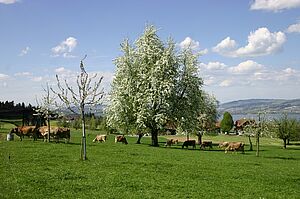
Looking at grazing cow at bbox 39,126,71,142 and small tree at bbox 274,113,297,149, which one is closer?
grazing cow at bbox 39,126,71,142

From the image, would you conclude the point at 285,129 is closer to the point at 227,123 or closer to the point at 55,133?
the point at 227,123

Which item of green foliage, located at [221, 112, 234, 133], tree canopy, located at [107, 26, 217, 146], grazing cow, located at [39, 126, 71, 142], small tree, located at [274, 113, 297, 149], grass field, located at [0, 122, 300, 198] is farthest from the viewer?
green foliage, located at [221, 112, 234, 133]

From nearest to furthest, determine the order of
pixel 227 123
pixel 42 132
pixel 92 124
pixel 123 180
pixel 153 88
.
Result: pixel 123 180
pixel 42 132
pixel 153 88
pixel 92 124
pixel 227 123

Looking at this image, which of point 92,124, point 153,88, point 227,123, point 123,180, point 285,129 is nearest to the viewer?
point 123,180

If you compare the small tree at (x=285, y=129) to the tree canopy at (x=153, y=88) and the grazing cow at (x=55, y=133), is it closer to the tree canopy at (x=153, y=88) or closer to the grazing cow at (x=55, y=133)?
the tree canopy at (x=153, y=88)

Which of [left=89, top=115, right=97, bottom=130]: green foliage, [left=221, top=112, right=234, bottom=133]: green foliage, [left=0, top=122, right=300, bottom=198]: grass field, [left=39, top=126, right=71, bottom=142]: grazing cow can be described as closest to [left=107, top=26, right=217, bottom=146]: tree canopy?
[left=39, top=126, right=71, bottom=142]: grazing cow

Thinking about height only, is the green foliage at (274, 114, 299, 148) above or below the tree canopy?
below

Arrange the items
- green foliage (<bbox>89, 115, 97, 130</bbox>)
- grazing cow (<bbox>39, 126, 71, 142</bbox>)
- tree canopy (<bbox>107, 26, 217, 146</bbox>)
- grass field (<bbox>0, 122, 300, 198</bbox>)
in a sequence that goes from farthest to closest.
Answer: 1. green foliage (<bbox>89, 115, 97, 130</bbox>)
2. tree canopy (<bbox>107, 26, 217, 146</bbox>)
3. grazing cow (<bbox>39, 126, 71, 142</bbox>)
4. grass field (<bbox>0, 122, 300, 198</bbox>)

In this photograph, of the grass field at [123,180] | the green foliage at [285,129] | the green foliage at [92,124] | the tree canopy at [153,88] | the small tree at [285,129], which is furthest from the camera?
the green foliage at [92,124]

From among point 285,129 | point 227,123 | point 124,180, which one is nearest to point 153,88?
point 124,180

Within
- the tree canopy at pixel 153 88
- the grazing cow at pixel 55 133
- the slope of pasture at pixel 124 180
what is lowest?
the slope of pasture at pixel 124 180

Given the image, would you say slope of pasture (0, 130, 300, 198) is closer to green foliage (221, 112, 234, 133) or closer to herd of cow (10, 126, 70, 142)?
herd of cow (10, 126, 70, 142)

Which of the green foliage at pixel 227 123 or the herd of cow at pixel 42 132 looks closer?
the herd of cow at pixel 42 132

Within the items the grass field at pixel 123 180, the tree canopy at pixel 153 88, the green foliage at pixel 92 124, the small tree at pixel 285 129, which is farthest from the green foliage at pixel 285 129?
the grass field at pixel 123 180
